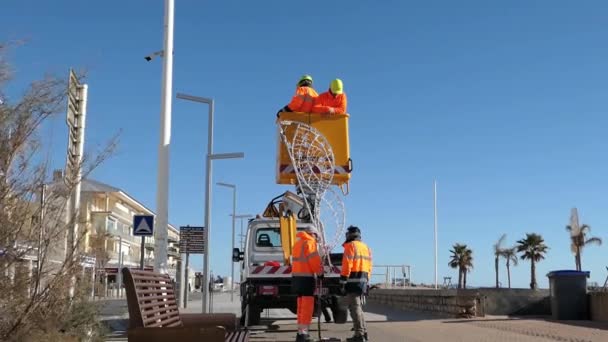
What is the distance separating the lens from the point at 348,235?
398 inches

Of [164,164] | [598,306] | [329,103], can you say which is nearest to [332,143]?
[329,103]

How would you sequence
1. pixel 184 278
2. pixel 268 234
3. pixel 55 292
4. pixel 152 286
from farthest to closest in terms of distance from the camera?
pixel 184 278, pixel 268 234, pixel 55 292, pixel 152 286

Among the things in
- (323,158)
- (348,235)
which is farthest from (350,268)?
(323,158)

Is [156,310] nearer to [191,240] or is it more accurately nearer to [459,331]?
[459,331]

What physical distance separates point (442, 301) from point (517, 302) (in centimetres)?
193

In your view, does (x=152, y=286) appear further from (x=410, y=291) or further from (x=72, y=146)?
(x=410, y=291)

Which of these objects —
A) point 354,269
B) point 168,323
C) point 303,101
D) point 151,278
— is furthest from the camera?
point 303,101

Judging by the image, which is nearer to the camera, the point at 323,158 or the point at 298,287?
the point at 298,287

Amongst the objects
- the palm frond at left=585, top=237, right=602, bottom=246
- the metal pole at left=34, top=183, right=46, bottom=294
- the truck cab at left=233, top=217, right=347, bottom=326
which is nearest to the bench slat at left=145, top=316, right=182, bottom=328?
the metal pole at left=34, top=183, right=46, bottom=294

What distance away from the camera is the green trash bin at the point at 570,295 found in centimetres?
1548

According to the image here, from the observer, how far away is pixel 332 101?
45.1 feet

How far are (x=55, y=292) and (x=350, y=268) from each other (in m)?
4.25

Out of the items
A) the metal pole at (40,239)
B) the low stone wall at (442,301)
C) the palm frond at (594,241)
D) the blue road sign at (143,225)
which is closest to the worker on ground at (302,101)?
the blue road sign at (143,225)

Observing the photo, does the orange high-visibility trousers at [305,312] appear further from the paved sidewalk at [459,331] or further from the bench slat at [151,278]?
the bench slat at [151,278]
